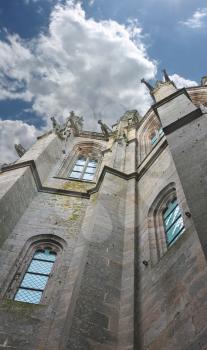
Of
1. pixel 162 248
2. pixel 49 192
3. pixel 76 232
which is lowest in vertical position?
pixel 162 248

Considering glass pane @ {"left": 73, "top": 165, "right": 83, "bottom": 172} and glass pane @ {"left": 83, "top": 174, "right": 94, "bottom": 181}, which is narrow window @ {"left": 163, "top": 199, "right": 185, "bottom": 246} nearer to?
glass pane @ {"left": 83, "top": 174, "right": 94, "bottom": 181}

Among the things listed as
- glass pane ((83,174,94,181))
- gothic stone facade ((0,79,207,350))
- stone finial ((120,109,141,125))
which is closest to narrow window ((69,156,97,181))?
glass pane ((83,174,94,181))

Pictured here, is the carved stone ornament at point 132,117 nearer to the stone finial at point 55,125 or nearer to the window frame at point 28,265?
the stone finial at point 55,125

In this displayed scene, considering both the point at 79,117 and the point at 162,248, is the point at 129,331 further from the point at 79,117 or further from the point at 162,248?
the point at 79,117

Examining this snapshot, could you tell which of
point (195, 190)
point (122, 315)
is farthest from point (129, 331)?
point (195, 190)

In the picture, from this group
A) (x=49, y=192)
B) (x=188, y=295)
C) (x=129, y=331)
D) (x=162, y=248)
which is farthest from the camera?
(x=49, y=192)

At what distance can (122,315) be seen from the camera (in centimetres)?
553

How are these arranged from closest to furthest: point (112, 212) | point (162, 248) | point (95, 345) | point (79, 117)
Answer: point (95, 345)
point (162, 248)
point (112, 212)
point (79, 117)

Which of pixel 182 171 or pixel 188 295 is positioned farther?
pixel 182 171

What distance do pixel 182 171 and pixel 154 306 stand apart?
230cm

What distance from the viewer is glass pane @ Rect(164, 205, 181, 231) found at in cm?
705

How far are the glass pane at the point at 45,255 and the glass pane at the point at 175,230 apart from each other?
2976 millimetres

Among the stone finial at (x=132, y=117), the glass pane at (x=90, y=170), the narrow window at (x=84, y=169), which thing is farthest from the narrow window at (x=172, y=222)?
the stone finial at (x=132, y=117)

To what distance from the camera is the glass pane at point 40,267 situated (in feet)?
24.8
